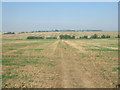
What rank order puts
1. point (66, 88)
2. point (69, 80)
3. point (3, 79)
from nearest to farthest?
point (66, 88), point (69, 80), point (3, 79)

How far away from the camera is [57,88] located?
7.23m

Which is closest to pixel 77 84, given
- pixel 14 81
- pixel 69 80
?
pixel 69 80

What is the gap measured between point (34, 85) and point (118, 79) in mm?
4614

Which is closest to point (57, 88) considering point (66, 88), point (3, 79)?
point (66, 88)

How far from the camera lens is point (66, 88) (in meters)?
7.16

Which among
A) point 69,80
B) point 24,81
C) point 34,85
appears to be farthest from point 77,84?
point 24,81

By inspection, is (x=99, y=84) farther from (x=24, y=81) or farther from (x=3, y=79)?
(x=3, y=79)

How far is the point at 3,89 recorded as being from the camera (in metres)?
7.57

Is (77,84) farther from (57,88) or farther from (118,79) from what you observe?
(118,79)

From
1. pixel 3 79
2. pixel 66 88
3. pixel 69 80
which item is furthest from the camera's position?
pixel 3 79

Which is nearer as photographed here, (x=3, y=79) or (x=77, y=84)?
(x=77, y=84)

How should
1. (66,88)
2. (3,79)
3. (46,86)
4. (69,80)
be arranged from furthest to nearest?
(3,79)
(69,80)
(46,86)
(66,88)

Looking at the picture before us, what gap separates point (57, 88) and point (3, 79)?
3690mm

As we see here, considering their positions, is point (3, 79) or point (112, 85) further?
point (3, 79)
